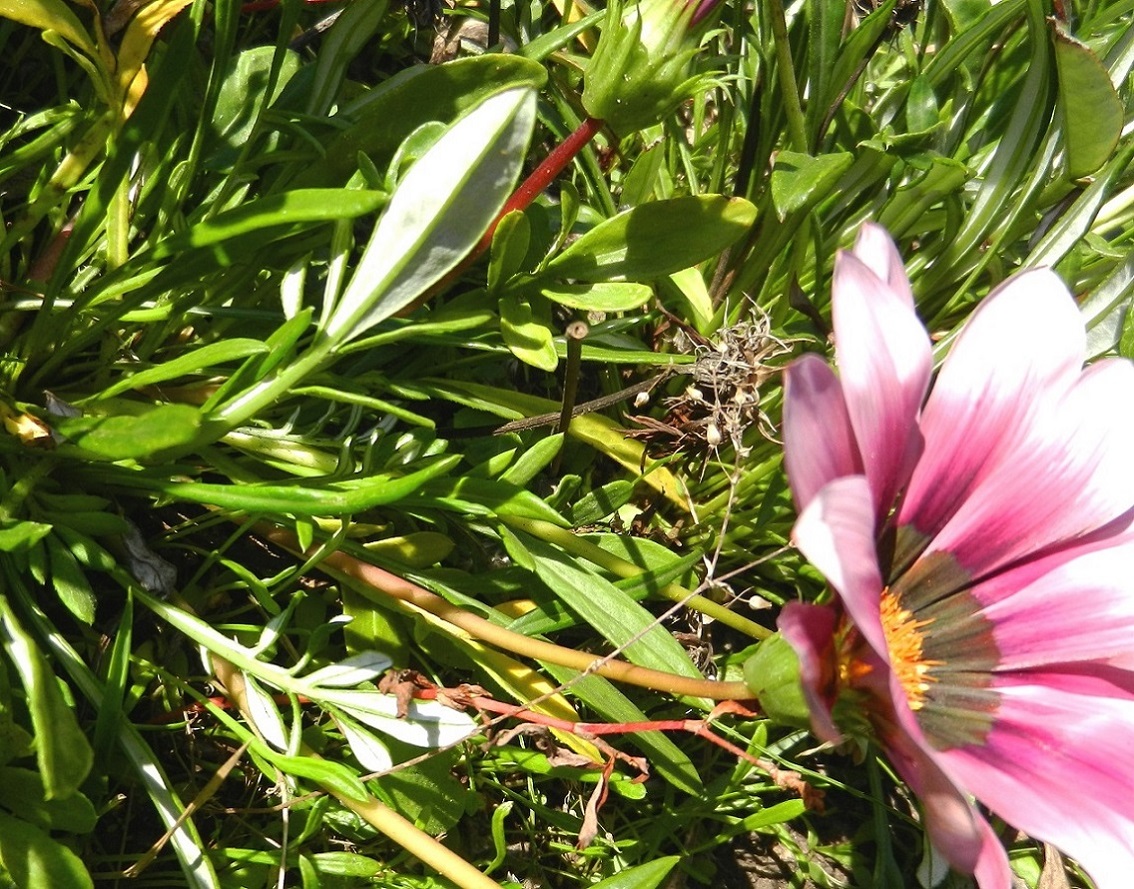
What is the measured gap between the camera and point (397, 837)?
979 mm

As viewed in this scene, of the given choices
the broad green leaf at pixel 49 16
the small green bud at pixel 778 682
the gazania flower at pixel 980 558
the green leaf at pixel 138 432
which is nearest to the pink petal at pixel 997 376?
the gazania flower at pixel 980 558

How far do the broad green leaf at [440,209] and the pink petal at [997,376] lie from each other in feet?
1.31

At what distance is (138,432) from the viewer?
0.86m

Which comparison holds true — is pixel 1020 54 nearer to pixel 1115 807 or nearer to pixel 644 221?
pixel 644 221

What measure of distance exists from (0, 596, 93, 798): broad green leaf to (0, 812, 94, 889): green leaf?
0.5 inches

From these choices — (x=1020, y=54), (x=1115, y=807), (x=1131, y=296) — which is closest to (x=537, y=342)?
(x=1115, y=807)

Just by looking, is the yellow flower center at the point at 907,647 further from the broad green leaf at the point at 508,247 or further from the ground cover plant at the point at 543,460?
the broad green leaf at the point at 508,247

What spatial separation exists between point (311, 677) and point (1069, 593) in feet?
2.17

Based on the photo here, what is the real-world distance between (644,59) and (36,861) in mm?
814

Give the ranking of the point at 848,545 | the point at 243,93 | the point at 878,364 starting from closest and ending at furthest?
the point at 848,545 < the point at 878,364 < the point at 243,93

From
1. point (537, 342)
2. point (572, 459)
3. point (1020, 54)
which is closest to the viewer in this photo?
point (537, 342)

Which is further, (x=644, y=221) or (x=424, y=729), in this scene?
→ (x=644, y=221)

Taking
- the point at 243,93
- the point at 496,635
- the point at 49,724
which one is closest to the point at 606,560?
the point at 496,635

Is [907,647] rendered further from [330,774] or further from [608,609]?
[330,774]
